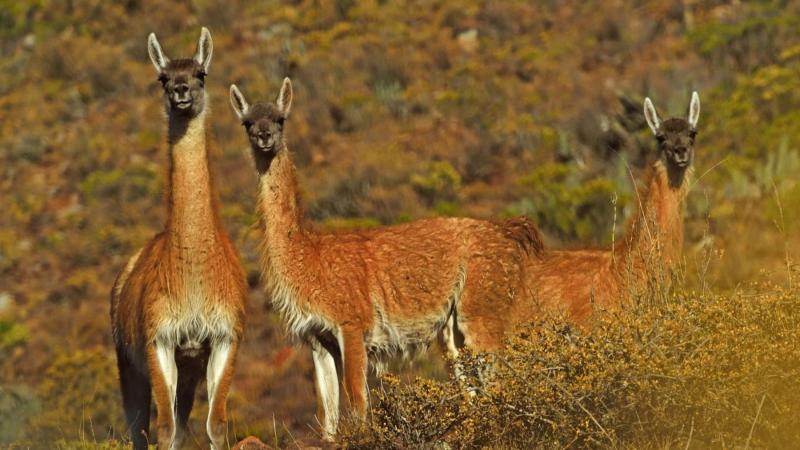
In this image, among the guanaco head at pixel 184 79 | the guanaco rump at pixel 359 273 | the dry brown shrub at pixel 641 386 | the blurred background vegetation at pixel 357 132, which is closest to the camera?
the dry brown shrub at pixel 641 386

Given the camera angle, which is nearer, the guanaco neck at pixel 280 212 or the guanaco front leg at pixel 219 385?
the guanaco front leg at pixel 219 385

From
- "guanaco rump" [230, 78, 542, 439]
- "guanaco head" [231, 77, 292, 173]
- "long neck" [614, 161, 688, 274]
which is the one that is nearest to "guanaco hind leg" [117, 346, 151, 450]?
"guanaco rump" [230, 78, 542, 439]

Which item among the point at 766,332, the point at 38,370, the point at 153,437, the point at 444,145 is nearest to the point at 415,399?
the point at 766,332

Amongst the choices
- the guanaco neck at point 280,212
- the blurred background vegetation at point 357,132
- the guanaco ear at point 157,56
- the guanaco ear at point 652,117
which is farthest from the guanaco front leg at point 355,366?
the blurred background vegetation at point 357,132

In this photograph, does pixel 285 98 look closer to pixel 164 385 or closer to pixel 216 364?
pixel 216 364

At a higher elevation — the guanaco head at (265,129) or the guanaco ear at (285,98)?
the guanaco ear at (285,98)

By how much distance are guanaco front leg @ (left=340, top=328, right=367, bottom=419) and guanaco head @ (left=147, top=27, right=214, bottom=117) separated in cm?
185

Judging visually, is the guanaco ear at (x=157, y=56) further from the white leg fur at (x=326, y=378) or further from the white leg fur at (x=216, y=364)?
the white leg fur at (x=326, y=378)

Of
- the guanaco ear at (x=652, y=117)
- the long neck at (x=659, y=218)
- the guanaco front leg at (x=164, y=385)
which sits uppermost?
the guanaco ear at (x=652, y=117)

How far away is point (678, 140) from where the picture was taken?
10039mm

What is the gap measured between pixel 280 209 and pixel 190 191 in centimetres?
121

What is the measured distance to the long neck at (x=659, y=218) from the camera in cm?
930

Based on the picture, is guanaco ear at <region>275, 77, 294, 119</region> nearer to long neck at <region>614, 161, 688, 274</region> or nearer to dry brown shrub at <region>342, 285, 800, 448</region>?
long neck at <region>614, 161, 688, 274</region>

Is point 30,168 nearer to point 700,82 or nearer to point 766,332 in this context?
point 700,82
